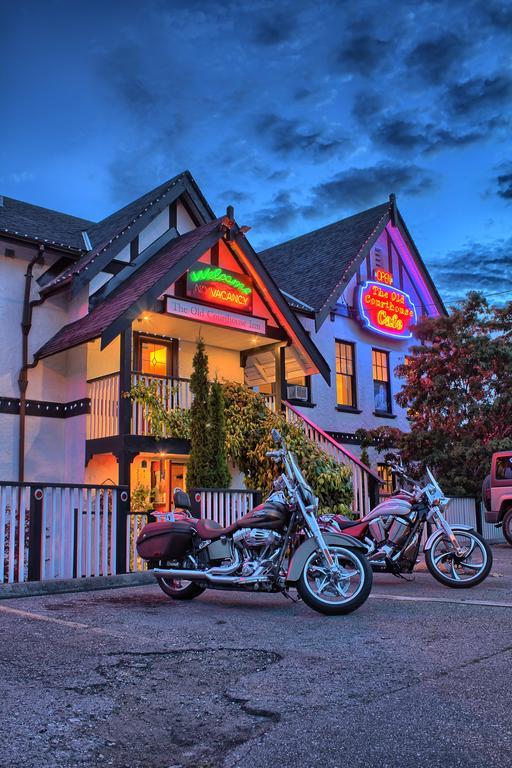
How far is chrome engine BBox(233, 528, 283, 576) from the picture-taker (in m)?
7.48

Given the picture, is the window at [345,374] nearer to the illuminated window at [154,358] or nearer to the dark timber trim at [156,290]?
the illuminated window at [154,358]

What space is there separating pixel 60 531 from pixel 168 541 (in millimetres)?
2241

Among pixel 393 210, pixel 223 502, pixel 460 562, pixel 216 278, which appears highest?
pixel 393 210

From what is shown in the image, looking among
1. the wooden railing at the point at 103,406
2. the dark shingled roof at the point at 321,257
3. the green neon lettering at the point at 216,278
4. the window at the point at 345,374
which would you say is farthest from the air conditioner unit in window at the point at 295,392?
the wooden railing at the point at 103,406

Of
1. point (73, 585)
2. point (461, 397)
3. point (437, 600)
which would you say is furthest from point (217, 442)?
point (461, 397)

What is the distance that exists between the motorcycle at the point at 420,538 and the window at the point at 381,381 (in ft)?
44.0

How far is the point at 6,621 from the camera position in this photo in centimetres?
669

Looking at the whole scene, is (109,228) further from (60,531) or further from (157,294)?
(60,531)

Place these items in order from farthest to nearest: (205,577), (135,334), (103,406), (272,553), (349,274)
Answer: (349,274) → (135,334) → (103,406) → (205,577) → (272,553)

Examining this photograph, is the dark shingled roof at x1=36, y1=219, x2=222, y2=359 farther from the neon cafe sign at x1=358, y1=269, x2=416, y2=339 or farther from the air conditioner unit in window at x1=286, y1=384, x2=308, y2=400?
the neon cafe sign at x1=358, y1=269, x2=416, y2=339

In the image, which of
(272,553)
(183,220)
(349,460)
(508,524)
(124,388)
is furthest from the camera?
(183,220)

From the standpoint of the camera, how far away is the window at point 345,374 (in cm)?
2138

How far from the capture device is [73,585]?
927 cm

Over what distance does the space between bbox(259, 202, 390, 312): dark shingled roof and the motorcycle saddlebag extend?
42.6ft
